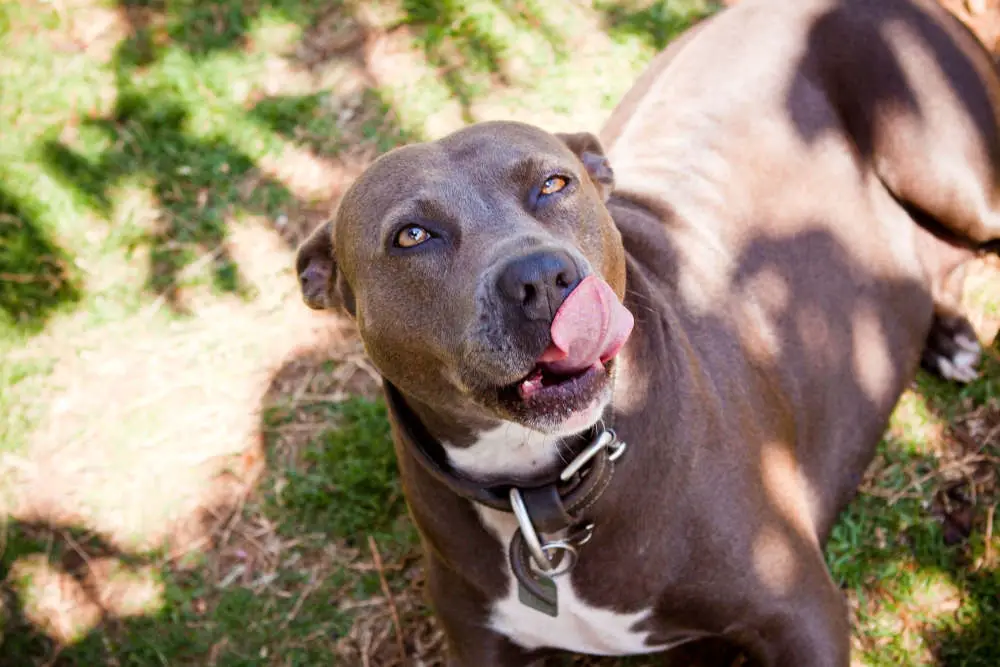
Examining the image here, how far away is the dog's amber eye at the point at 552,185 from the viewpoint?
9.26 feet

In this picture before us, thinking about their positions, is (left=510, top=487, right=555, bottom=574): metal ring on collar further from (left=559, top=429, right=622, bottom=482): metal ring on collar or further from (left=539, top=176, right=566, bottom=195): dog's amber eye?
(left=539, top=176, right=566, bottom=195): dog's amber eye

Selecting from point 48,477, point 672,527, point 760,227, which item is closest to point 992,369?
point 760,227

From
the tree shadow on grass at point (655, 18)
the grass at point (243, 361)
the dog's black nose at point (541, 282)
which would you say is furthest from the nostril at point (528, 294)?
the tree shadow on grass at point (655, 18)

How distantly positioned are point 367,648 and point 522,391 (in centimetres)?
207

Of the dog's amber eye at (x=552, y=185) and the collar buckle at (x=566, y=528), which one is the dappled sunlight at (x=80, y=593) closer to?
the collar buckle at (x=566, y=528)

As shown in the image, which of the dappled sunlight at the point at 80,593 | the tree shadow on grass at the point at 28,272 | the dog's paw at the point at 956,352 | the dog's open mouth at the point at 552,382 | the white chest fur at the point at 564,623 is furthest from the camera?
the tree shadow on grass at the point at 28,272

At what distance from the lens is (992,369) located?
4.22m

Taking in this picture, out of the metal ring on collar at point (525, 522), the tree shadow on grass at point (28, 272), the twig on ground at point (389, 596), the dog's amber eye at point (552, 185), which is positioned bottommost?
the twig on ground at point (389, 596)

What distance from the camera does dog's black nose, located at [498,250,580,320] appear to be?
2.34 m

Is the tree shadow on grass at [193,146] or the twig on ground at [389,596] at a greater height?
the tree shadow on grass at [193,146]

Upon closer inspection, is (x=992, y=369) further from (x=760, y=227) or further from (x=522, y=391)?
(x=522, y=391)

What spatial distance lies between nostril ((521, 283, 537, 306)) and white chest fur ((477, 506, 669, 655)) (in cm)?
80

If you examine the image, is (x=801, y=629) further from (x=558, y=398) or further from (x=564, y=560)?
(x=558, y=398)

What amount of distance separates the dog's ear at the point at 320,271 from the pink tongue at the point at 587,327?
1037 mm
